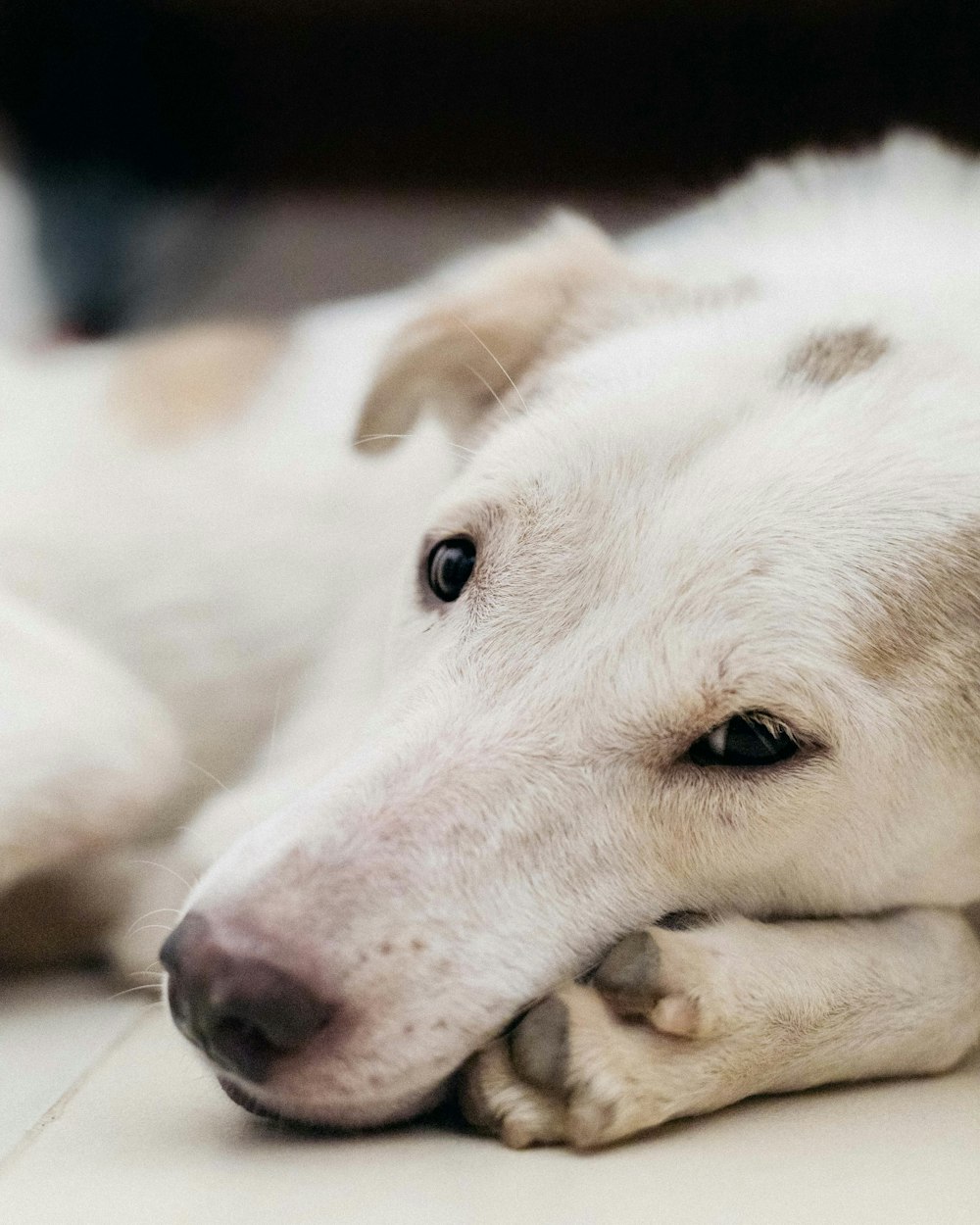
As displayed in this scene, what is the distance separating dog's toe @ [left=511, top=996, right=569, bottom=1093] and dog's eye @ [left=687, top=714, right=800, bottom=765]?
34 cm

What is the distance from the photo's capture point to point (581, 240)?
2.40m

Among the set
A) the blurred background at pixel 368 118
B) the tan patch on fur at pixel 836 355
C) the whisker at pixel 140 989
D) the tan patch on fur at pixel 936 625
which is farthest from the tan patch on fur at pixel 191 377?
the tan patch on fur at pixel 936 625

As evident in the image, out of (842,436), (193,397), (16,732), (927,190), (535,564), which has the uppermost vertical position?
(927,190)

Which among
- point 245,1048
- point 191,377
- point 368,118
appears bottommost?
point 245,1048

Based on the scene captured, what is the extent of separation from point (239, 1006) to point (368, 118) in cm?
385

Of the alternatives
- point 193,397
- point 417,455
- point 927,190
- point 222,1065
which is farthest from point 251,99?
point 222,1065

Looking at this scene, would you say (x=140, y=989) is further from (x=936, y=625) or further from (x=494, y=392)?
(x=936, y=625)

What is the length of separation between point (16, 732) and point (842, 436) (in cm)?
128

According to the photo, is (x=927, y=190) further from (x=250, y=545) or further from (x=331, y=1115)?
(x=331, y=1115)

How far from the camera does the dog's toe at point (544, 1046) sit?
4.19ft

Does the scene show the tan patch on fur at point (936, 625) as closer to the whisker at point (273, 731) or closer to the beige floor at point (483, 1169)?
the beige floor at point (483, 1169)

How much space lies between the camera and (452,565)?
1717 millimetres

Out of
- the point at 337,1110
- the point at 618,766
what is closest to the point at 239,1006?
the point at 337,1110

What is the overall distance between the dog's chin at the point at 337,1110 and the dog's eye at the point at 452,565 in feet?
2.18
